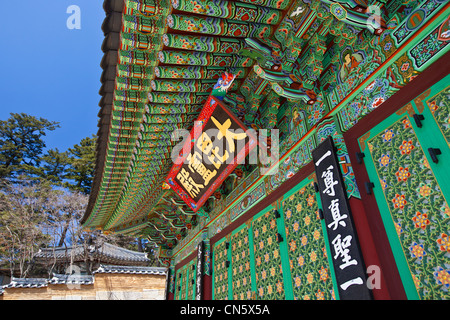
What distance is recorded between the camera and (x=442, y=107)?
1.97 metres

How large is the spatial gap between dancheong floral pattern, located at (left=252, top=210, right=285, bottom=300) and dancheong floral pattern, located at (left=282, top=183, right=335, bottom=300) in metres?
0.29

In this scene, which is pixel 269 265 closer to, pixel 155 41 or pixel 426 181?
pixel 426 181

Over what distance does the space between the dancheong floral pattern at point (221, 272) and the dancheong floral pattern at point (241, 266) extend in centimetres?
34

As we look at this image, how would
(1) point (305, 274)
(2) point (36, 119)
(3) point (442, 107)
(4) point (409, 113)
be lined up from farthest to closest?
(2) point (36, 119), (1) point (305, 274), (4) point (409, 113), (3) point (442, 107)

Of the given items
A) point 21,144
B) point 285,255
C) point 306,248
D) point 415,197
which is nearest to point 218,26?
point 415,197

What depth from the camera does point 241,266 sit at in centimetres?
432

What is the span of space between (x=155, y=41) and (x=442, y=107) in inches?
108

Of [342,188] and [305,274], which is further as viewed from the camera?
[305,274]

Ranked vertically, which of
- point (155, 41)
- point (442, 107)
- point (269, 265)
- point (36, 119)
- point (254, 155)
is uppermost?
point (36, 119)

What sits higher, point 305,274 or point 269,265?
point 269,265

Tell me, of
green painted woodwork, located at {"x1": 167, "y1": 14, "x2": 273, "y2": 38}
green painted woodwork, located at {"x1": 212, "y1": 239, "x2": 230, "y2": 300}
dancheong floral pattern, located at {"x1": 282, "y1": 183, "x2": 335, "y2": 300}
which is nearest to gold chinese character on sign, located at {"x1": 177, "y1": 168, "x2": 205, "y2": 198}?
green painted woodwork, located at {"x1": 212, "y1": 239, "x2": 230, "y2": 300}

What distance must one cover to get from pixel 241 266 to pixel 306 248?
5.21ft

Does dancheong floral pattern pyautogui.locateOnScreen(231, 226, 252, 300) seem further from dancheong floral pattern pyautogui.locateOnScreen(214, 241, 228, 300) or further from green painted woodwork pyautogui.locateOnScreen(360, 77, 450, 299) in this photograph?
green painted woodwork pyautogui.locateOnScreen(360, 77, 450, 299)
